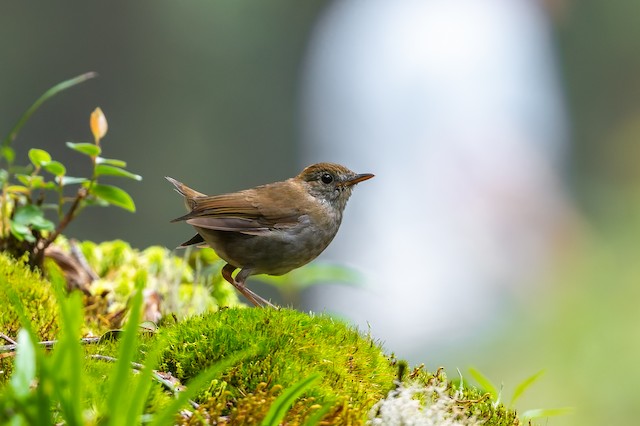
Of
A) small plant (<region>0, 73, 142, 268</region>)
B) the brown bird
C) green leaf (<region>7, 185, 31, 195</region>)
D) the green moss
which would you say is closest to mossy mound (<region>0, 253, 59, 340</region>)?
the green moss

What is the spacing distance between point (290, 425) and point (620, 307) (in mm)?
8435

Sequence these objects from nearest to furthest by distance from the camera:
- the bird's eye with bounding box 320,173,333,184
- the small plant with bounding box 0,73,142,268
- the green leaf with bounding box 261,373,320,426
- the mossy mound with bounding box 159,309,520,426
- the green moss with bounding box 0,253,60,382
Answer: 1. the green leaf with bounding box 261,373,320,426
2. the mossy mound with bounding box 159,309,520,426
3. the green moss with bounding box 0,253,60,382
4. the small plant with bounding box 0,73,142,268
5. the bird's eye with bounding box 320,173,333,184

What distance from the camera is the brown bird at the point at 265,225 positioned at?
3160 millimetres

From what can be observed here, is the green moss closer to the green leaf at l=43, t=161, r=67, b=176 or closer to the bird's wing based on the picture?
the green leaf at l=43, t=161, r=67, b=176

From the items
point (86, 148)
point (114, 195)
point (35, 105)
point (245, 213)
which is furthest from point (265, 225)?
point (35, 105)

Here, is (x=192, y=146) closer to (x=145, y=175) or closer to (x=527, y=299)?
(x=145, y=175)

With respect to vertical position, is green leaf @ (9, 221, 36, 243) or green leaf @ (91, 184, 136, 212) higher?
green leaf @ (91, 184, 136, 212)

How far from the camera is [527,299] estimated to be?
991 centimetres

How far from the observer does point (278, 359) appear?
7.09 feet

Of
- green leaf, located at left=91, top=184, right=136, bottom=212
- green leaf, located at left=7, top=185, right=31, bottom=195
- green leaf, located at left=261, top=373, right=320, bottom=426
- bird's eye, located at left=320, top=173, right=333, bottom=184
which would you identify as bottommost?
green leaf, located at left=261, top=373, right=320, bottom=426

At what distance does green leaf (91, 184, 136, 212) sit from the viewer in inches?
130

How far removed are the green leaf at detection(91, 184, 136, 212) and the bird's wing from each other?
32cm

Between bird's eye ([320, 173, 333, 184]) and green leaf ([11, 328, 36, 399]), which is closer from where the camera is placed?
green leaf ([11, 328, 36, 399])

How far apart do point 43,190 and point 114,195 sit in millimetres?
489
